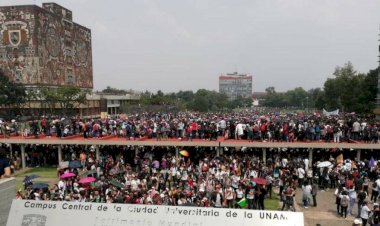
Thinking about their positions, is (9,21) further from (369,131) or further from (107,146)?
(369,131)

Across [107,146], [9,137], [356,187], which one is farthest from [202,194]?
[9,137]

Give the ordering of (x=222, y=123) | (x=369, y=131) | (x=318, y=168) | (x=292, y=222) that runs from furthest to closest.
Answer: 1. (x=222, y=123)
2. (x=369, y=131)
3. (x=318, y=168)
4. (x=292, y=222)

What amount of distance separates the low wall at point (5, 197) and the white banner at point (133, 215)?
2.52 feet

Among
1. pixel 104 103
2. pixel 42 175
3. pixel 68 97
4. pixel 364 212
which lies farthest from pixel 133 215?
pixel 104 103

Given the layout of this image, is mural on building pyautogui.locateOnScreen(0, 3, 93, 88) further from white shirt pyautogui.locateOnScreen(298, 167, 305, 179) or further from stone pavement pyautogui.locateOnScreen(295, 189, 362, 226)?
stone pavement pyautogui.locateOnScreen(295, 189, 362, 226)

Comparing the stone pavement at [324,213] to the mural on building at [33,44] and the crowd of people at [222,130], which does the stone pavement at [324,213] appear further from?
the mural on building at [33,44]

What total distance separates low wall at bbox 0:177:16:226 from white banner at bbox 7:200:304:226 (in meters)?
0.77

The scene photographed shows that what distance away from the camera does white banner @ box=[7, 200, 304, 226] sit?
6.73 meters

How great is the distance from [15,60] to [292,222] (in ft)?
221

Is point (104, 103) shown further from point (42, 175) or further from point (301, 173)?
point (301, 173)

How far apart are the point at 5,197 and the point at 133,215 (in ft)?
11.4

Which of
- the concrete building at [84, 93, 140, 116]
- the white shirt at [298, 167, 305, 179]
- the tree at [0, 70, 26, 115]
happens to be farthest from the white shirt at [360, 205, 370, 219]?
the concrete building at [84, 93, 140, 116]

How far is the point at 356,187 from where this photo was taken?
48.5ft

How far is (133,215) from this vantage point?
23.3ft
